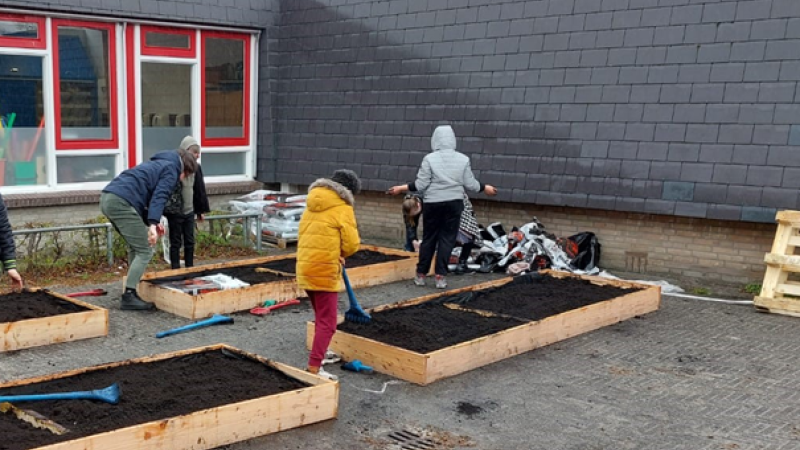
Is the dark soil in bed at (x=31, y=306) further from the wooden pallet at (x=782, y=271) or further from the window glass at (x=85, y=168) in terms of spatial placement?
the wooden pallet at (x=782, y=271)

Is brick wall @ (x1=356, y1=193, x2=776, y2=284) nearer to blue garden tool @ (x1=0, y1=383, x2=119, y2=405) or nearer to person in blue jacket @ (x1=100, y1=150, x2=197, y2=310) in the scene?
person in blue jacket @ (x1=100, y1=150, x2=197, y2=310)

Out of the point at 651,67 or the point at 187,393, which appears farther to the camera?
the point at 651,67

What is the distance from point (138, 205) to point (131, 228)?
0.82ft

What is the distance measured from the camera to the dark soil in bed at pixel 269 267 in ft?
31.0

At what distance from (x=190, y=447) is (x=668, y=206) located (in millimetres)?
7490

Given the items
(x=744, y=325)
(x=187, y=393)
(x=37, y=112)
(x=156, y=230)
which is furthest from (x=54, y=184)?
(x=744, y=325)

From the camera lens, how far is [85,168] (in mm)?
12703

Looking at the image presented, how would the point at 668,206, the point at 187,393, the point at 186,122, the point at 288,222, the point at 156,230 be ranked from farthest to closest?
the point at 186,122
the point at 288,222
the point at 668,206
the point at 156,230
the point at 187,393

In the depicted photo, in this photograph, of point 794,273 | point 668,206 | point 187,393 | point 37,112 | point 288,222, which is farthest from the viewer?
point 288,222

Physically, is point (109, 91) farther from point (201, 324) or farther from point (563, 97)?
point (563, 97)

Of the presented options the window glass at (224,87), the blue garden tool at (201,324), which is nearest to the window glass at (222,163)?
the window glass at (224,87)

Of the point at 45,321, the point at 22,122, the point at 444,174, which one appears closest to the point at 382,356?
the point at 45,321

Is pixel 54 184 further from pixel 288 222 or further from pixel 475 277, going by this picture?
pixel 475 277

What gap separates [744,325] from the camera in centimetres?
880
